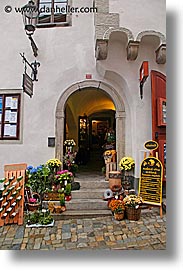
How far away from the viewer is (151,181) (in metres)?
3.00

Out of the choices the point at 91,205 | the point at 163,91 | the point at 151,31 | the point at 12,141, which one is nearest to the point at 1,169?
the point at 12,141

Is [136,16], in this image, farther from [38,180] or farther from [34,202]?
[34,202]

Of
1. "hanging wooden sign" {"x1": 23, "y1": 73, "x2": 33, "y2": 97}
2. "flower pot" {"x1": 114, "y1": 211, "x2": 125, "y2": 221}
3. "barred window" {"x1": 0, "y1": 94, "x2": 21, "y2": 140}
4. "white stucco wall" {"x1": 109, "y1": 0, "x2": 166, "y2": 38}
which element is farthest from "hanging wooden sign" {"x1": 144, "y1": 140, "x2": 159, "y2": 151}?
"barred window" {"x1": 0, "y1": 94, "x2": 21, "y2": 140}

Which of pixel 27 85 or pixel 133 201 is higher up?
pixel 27 85

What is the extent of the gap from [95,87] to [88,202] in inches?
70.5

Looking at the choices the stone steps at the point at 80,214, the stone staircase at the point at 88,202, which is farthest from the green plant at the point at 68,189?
the stone steps at the point at 80,214

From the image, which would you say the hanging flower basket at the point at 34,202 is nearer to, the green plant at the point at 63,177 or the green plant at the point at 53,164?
the green plant at the point at 63,177

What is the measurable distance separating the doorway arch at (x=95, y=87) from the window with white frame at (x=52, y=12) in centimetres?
103

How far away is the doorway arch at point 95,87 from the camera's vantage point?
378 cm

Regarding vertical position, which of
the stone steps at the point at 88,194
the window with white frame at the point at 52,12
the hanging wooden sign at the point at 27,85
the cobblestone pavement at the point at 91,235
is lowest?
the cobblestone pavement at the point at 91,235

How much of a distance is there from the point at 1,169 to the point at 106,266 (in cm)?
243

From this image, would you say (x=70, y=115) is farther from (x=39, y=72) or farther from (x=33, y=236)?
(x=33, y=236)

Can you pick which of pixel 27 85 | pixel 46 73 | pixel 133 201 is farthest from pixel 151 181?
pixel 46 73

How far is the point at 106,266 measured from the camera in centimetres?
187
